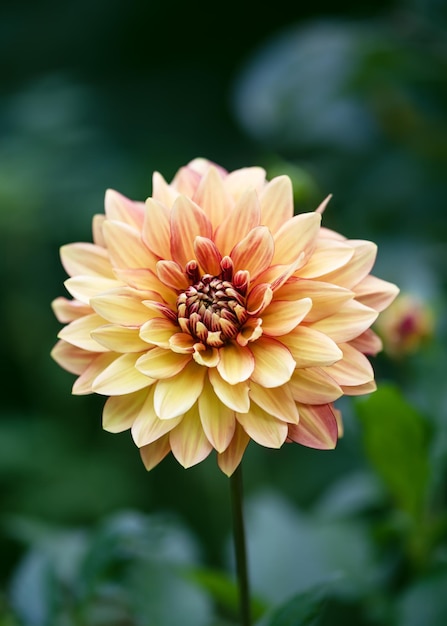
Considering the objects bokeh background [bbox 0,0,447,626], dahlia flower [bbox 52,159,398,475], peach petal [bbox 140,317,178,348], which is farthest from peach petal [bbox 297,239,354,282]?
bokeh background [bbox 0,0,447,626]

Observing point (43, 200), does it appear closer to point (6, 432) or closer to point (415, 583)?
point (6, 432)

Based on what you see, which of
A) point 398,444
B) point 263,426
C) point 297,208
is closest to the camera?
point 263,426

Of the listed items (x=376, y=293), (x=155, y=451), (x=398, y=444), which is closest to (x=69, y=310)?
(x=155, y=451)

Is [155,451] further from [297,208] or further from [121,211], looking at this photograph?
[297,208]

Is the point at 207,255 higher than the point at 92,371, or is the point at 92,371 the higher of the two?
the point at 207,255

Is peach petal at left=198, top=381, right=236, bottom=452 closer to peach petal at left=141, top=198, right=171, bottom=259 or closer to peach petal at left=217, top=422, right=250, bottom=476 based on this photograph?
peach petal at left=217, top=422, right=250, bottom=476

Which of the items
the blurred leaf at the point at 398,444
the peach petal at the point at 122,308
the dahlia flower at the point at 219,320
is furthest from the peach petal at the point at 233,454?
the blurred leaf at the point at 398,444

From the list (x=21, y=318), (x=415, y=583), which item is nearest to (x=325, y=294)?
(x=415, y=583)
